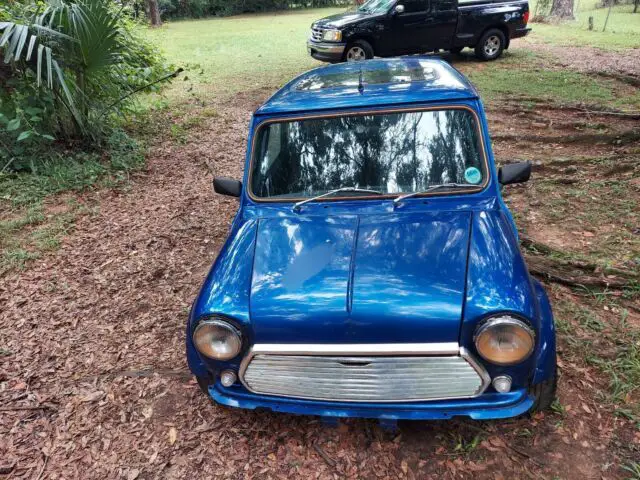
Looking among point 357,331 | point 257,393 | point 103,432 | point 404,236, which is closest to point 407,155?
point 404,236

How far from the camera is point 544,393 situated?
7.56 feet

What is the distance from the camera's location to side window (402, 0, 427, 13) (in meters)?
9.87

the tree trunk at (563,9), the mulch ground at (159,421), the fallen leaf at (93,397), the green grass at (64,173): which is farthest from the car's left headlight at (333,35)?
the tree trunk at (563,9)

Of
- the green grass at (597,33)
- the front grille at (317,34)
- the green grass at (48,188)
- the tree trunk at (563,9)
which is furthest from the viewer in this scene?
the tree trunk at (563,9)

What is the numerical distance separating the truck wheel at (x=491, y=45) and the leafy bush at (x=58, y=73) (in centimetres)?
820

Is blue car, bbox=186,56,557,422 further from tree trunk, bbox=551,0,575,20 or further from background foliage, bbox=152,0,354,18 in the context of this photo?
background foliage, bbox=152,0,354,18

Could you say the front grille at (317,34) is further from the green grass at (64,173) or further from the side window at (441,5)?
the green grass at (64,173)

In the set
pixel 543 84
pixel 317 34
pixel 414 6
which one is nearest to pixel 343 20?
pixel 317 34

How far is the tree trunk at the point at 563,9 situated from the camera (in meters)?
18.2

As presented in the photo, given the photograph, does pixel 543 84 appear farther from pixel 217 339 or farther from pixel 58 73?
pixel 217 339

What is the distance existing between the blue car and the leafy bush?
12.2 ft

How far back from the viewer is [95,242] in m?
4.65

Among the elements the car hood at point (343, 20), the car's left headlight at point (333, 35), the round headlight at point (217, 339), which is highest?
the car hood at point (343, 20)

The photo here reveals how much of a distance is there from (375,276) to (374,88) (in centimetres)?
144
